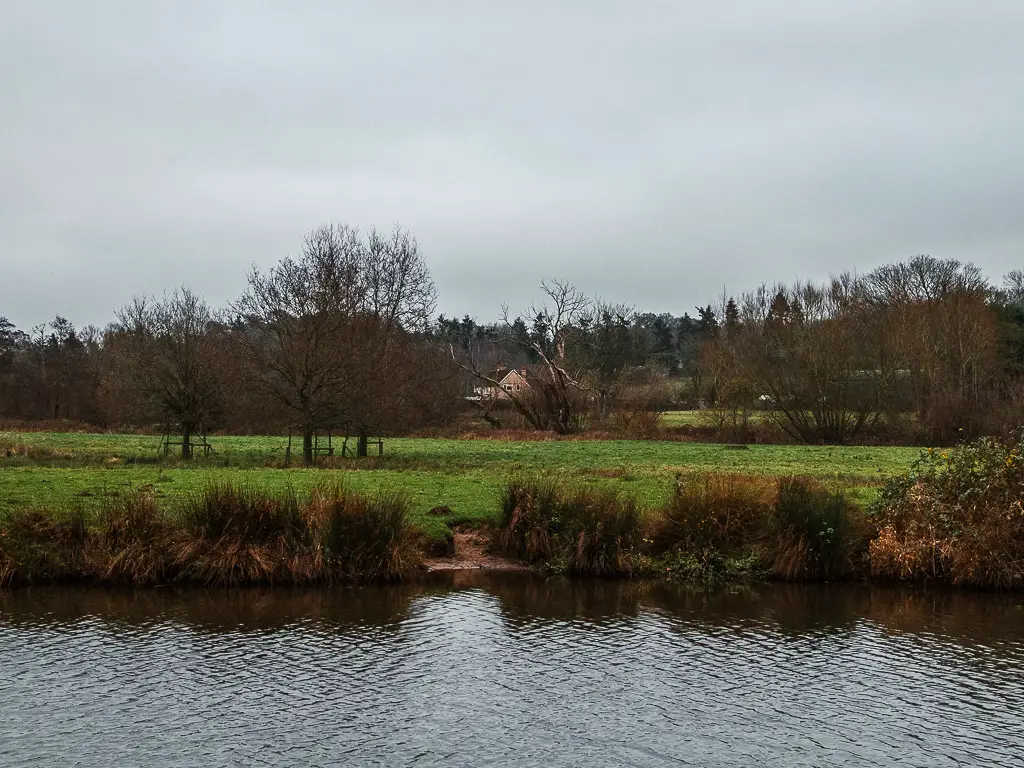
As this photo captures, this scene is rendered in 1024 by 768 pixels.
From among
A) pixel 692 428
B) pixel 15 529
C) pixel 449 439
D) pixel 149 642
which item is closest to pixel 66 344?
pixel 449 439

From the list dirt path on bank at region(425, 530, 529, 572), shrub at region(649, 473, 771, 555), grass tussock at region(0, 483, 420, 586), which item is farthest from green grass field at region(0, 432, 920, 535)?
shrub at region(649, 473, 771, 555)

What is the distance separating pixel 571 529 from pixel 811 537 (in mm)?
4544

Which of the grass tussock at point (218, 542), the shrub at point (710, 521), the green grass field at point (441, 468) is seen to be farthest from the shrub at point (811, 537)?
the grass tussock at point (218, 542)

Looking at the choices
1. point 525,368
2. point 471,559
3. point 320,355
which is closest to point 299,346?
point 320,355

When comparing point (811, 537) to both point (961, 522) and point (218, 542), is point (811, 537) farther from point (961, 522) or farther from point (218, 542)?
point (218, 542)

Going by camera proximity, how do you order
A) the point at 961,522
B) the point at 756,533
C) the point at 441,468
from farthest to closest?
the point at 441,468 → the point at 756,533 → the point at 961,522

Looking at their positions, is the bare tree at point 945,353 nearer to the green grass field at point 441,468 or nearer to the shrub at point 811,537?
the green grass field at point 441,468

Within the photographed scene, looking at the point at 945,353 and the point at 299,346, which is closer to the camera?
the point at 299,346

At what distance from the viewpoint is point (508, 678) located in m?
11.3

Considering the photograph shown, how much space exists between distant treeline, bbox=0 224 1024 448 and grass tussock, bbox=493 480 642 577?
16.4 meters

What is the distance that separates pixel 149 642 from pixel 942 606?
12636 mm

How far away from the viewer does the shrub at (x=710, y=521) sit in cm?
1797

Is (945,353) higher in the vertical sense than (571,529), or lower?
higher

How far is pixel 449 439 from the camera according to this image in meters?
52.5
